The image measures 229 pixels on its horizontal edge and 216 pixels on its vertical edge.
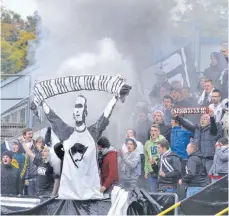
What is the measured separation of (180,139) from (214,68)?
3.51 ft

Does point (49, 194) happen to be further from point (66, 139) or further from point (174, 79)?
point (174, 79)

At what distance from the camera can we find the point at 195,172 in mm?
8758

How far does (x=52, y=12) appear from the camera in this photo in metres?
10.5

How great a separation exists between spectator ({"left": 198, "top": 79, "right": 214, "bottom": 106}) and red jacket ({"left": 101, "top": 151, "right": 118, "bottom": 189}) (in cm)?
153

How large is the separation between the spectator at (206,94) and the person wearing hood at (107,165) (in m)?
1.52

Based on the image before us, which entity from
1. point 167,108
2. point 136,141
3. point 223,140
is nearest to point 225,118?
point 223,140

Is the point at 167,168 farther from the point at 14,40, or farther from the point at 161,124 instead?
the point at 14,40

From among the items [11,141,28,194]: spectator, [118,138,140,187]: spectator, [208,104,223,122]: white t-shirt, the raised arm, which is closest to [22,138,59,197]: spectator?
[11,141,28,194]: spectator

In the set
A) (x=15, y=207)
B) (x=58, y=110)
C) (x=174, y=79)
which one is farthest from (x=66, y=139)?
(x=174, y=79)

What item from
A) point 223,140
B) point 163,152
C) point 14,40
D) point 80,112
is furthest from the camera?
point 14,40

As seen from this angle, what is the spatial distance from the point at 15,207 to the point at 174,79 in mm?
3036

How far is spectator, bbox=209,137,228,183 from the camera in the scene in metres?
8.55

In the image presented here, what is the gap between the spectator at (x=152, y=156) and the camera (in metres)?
9.28

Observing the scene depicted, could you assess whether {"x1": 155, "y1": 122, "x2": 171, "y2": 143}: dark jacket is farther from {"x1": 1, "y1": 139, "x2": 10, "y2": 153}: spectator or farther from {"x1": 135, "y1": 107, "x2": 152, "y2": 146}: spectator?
{"x1": 1, "y1": 139, "x2": 10, "y2": 153}: spectator
